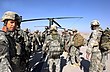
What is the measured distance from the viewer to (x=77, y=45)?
10.3 meters

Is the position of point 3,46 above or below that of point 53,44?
above

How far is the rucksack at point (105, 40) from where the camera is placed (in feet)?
22.6

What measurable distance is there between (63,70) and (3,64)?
6.83 m

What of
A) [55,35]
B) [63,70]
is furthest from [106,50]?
Answer: [63,70]

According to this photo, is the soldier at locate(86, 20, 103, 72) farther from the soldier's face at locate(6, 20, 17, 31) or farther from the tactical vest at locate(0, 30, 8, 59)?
the tactical vest at locate(0, 30, 8, 59)

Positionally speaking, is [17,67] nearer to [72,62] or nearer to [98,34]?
[98,34]

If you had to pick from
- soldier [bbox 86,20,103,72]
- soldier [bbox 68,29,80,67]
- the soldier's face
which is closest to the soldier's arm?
the soldier's face

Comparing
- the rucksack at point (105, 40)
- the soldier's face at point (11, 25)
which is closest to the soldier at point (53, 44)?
the rucksack at point (105, 40)

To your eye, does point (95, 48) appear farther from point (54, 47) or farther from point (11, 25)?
point (11, 25)

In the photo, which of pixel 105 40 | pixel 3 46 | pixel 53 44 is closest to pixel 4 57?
pixel 3 46

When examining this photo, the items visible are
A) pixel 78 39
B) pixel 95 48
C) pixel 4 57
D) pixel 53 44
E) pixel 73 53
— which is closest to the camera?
pixel 4 57

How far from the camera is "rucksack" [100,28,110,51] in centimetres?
690

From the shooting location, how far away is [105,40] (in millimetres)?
6910

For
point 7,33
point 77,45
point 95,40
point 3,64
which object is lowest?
point 77,45
